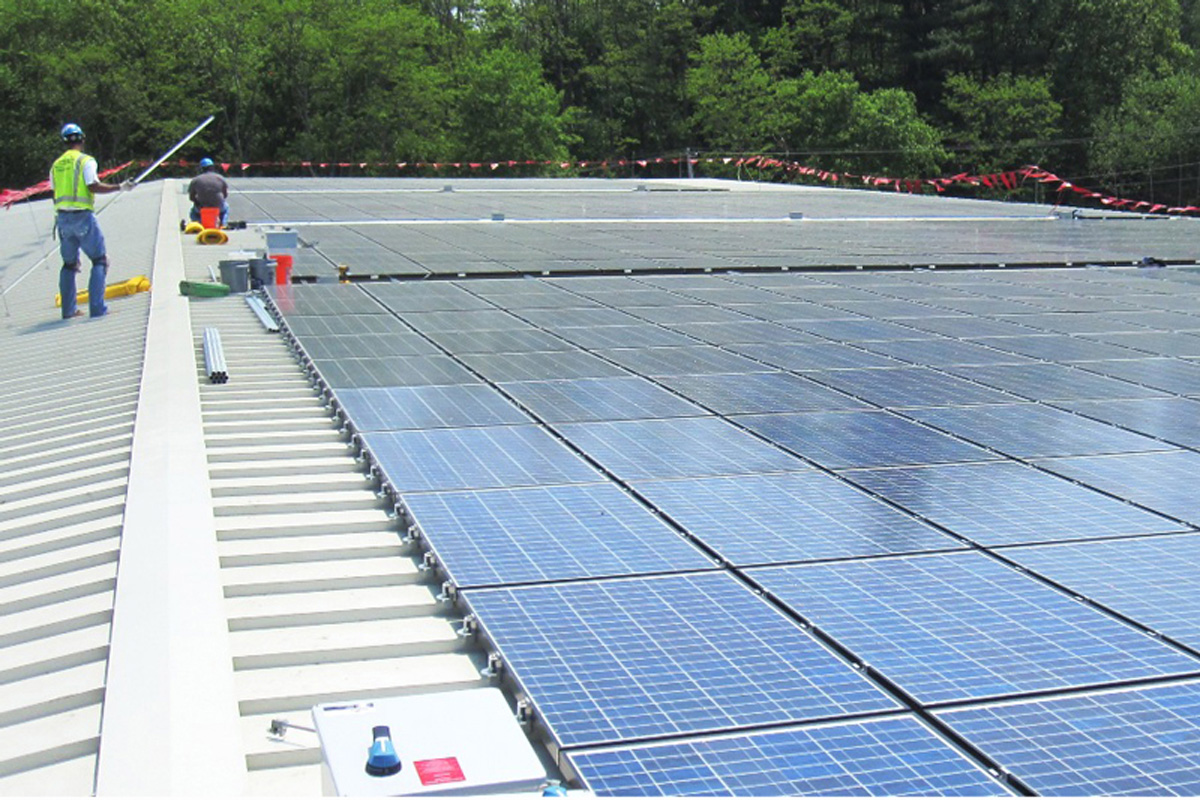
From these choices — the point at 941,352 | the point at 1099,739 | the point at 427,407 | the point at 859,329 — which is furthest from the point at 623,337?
the point at 1099,739

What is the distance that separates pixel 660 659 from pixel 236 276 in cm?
1185

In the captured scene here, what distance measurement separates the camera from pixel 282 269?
1650 centimetres

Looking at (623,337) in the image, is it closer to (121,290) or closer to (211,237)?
(121,290)

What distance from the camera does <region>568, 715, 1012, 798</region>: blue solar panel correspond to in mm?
4246

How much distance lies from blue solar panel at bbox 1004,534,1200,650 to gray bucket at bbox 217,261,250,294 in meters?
11.5

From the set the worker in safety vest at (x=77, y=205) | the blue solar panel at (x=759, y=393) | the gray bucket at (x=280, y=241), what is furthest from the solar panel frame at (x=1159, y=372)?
the gray bucket at (x=280, y=241)

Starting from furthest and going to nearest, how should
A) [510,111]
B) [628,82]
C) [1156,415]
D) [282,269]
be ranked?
1. [628,82]
2. [510,111]
3. [282,269]
4. [1156,415]

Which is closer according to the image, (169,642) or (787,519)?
(169,642)

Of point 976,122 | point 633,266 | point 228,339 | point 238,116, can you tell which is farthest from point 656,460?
point 238,116

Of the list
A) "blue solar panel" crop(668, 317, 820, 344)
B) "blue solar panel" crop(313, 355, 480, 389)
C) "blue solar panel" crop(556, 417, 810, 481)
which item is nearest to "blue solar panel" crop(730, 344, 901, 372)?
"blue solar panel" crop(668, 317, 820, 344)

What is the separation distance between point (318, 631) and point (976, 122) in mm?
76278

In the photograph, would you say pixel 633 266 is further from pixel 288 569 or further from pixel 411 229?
pixel 288 569

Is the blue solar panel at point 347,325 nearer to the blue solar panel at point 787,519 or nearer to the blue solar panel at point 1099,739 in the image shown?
the blue solar panel at point 787,519

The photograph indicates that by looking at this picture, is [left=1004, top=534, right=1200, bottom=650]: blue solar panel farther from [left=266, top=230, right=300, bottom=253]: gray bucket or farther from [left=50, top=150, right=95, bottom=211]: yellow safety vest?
[left=266, top=230, right=300, bottom=253]: gray bucket
